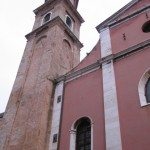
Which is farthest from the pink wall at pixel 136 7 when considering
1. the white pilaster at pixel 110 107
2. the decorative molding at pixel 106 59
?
the decorative molding at pixel 106 59

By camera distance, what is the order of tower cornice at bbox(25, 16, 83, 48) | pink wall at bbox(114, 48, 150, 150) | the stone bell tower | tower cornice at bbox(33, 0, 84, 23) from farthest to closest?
tower cornice at bbox(33, 0, 84, 23)
tower cornice at bbox(25, 16, 83, 48)
the stone bell tower
pink wall at bbox(114, 48, 150, 150)

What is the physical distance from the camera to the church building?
890 cm

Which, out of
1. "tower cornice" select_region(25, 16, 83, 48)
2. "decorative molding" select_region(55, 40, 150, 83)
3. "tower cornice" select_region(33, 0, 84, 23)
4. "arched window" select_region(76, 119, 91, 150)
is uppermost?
"tower cornice" select_region(33, 0, 84, 23)

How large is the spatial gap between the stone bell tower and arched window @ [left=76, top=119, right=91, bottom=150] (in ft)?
4.77

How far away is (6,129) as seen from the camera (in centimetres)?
1208

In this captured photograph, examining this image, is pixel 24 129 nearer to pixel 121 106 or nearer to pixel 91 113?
pixel 91 113

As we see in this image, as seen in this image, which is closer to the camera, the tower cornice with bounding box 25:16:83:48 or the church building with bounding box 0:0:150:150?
the church building with bounding box 0:0:150:150

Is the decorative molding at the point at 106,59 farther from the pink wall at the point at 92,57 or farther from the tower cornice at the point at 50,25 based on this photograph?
the tower cornice at the point at 50,25

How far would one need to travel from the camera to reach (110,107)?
951 cm

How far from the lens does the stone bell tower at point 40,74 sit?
1102cm

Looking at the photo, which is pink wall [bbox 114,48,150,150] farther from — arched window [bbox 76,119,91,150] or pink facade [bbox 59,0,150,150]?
arched window [bbox 76,119,91,150]

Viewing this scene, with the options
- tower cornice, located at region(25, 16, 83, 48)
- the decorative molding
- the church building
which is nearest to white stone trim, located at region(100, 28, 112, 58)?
the church building

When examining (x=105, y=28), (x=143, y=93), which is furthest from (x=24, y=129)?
(x=105, y=28)

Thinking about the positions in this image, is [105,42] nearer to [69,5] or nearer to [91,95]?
[91,95]
